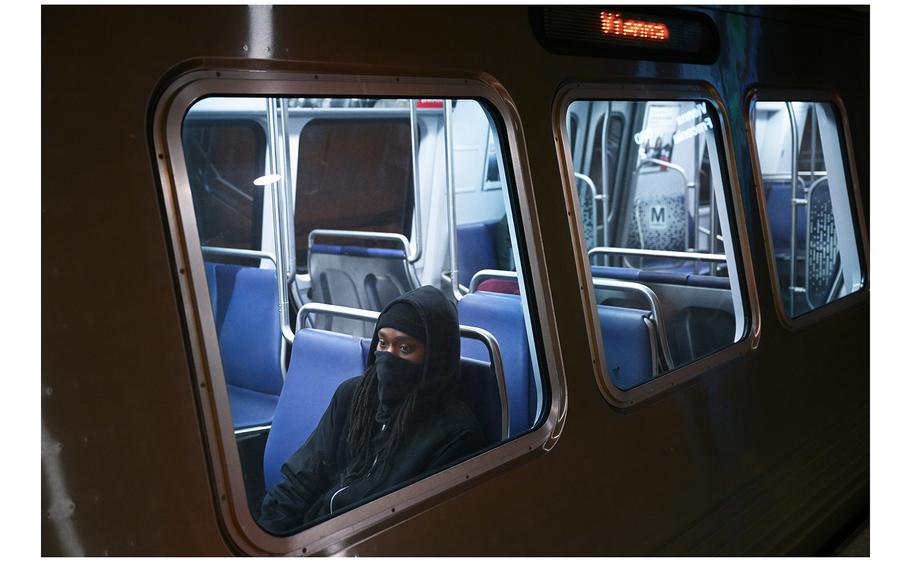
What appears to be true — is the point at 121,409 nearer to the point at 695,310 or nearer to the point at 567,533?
the point at 567,533

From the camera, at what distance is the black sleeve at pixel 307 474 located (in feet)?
6.53

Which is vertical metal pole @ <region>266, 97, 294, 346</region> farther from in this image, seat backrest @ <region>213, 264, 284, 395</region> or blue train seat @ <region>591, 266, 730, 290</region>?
blue train seat @ <region>591, 266, 730, 290</region>

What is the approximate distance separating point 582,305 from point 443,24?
839 millimetres

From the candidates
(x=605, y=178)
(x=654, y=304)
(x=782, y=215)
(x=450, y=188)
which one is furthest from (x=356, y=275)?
(x=782, y=215)

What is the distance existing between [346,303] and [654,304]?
1.83 meters

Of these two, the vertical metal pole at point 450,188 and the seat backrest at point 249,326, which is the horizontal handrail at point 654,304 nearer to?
the vertical metal pole at point 450,188

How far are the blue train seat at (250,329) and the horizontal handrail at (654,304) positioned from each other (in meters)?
1.25

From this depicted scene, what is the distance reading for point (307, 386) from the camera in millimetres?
2611

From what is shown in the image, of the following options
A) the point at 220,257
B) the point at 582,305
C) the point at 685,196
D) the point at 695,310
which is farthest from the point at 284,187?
the point at 685,196

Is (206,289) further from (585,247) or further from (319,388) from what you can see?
(585,247)

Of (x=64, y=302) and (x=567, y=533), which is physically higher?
(x=64, y=302)

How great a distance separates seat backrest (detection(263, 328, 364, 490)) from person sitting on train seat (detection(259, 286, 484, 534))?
0.33ft

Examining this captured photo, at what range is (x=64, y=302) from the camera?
139cm

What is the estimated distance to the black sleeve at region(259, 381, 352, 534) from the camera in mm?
1990
